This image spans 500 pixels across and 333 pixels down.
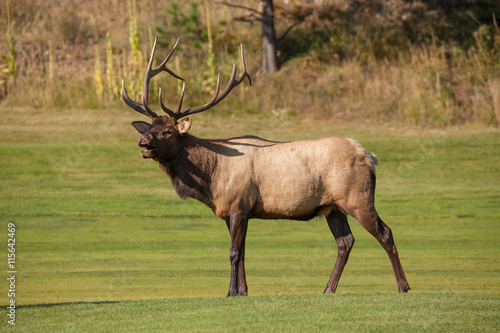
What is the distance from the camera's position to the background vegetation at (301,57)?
2856 cm

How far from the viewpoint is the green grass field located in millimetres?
8109

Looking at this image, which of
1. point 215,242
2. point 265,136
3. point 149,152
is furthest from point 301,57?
point 149,152

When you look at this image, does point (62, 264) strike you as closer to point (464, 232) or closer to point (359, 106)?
point (464, 232)

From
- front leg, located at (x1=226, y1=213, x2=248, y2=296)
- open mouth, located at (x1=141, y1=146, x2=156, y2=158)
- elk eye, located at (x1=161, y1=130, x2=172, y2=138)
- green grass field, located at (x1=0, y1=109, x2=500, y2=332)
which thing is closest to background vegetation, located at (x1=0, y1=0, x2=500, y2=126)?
green grass field, located at (x1=0, y1=109, x2=500, y2=332)

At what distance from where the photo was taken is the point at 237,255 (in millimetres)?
9883

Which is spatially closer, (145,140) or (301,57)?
(145,140)

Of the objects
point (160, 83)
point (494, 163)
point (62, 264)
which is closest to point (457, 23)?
point (494, 163)

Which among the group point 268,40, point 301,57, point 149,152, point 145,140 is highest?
point 268,40

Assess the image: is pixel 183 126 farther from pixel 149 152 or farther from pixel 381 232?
pixel 381 232

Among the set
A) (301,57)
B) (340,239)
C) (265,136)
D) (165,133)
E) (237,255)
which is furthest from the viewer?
(301,57)

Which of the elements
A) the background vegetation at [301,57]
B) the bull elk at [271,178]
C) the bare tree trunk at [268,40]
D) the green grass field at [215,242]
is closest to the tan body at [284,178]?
the bull elk at [271,178]

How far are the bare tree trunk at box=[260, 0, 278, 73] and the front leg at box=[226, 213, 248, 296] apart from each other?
67.6ft

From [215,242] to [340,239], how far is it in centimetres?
527

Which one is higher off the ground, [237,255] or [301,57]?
[301,57]
